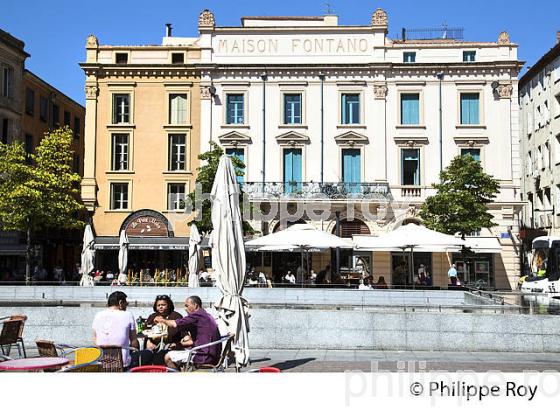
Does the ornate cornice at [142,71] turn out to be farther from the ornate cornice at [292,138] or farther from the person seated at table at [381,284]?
the person seated at table at [381,284]

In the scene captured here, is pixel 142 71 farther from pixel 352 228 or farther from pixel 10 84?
pixel 352 228

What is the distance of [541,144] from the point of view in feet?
145

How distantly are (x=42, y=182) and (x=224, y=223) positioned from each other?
79.5ft

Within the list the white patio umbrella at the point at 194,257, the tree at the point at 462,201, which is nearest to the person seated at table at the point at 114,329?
the white patio umbrella at the point at 194,257

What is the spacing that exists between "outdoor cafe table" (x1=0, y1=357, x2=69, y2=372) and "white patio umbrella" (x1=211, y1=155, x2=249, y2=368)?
2.96 meters

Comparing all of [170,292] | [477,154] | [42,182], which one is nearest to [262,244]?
[170,292]

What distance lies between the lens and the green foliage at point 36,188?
32.5 meters

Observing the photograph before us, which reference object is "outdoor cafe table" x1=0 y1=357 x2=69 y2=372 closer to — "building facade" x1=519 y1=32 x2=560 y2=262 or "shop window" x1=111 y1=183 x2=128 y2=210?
"shop window" x1=111 y1=183 x2=128 y2=210

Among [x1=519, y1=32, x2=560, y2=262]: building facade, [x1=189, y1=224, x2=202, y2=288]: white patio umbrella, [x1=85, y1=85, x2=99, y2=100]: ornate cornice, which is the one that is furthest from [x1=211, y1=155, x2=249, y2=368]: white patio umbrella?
[x1=519, y1=32, x2=560, y2=262]: building facade

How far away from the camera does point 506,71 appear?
1446 inches

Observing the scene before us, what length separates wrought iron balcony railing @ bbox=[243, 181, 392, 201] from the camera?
1423 inches

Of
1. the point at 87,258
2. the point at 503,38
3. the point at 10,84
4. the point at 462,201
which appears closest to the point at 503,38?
the point at 503,38

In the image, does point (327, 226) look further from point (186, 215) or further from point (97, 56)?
point (97, 56)

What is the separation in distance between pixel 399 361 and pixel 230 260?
148 inches
